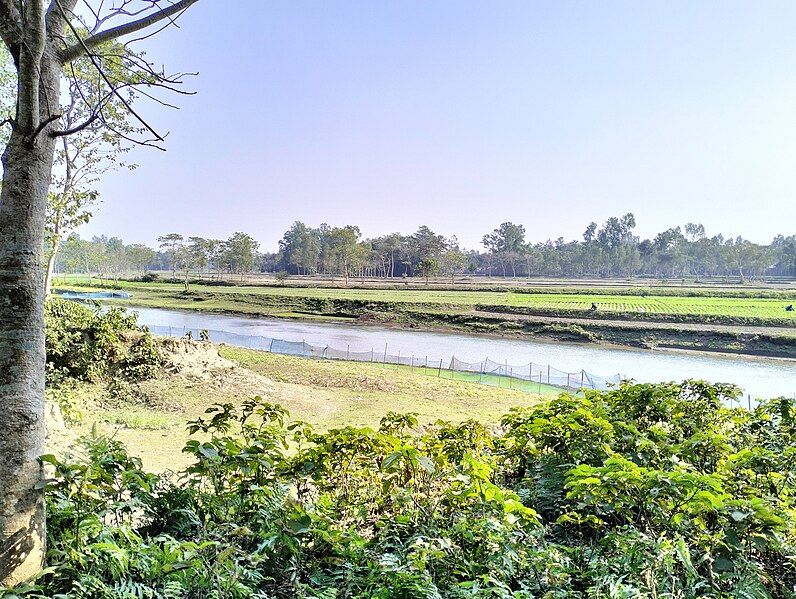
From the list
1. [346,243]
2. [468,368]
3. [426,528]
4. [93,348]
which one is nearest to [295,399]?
[93,348]

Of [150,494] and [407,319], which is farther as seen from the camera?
[407,319]

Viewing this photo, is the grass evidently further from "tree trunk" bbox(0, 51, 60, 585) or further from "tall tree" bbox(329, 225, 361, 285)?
"tall tree" bbox(329, 225, 361, 285)

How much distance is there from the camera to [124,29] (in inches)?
99.5

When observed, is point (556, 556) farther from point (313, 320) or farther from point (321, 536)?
point (313, 320)

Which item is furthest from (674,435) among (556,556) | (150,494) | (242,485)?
(150,494)

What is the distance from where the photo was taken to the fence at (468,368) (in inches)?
745

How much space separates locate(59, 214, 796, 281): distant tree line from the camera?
98.2 meters

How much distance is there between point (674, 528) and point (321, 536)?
165 cm

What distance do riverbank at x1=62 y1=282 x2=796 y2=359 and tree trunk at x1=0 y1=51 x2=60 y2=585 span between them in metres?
35.8

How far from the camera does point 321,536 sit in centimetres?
219

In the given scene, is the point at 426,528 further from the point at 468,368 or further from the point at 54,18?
the point at 468,368

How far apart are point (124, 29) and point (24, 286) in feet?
4.65

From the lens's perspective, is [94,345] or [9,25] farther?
[94,345]

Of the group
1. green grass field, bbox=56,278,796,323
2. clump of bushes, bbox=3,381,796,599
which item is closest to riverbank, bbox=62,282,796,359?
green grass field, bbox=56,278,796,323
